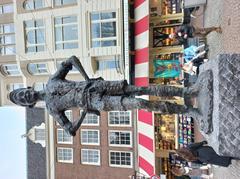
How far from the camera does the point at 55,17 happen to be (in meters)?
24.2

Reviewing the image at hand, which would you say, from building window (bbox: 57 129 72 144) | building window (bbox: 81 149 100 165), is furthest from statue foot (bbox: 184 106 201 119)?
building window (bbox: 57 129 72 144)

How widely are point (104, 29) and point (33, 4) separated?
5019mm

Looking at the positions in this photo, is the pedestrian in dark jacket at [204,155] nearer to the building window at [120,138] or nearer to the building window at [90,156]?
the building window at [120,138]

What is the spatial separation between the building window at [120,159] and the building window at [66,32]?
23.1ft

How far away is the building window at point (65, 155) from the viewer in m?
27.0

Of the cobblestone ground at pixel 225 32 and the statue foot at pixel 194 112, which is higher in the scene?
the cobblestone ground at pixel 225 32

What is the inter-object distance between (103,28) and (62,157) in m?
9.33

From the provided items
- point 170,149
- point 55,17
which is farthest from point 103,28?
point 170,149

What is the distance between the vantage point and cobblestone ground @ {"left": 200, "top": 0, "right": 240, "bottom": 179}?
540 inches

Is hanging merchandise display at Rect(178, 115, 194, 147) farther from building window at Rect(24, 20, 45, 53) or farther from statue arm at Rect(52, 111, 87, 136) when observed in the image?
statue arm at Rect(52, 111, 87, 136)

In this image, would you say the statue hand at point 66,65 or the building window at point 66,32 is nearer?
the statue hand at point 66,65

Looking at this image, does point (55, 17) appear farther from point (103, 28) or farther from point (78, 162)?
point (78, 162)

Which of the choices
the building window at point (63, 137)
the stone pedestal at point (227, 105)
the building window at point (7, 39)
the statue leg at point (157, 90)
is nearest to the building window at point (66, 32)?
the building window at point (7, 39)

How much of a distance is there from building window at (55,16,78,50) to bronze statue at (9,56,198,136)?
482 inches
